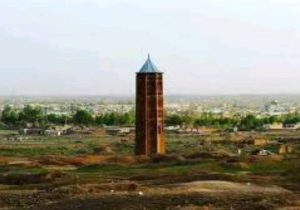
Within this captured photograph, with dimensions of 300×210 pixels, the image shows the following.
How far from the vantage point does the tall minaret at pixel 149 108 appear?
1807 inches

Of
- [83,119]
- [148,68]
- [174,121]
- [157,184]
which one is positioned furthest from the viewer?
[83,119]

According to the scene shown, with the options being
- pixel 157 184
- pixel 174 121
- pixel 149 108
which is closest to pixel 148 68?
pixel 149 108

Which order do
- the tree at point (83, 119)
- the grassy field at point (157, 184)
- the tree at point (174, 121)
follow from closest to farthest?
the grassy field at point (157, 184) → the tree at point (174, 121) → the tree at point (83, 119)

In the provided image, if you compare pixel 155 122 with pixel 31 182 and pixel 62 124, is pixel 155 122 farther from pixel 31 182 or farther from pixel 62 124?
pixel 62 124

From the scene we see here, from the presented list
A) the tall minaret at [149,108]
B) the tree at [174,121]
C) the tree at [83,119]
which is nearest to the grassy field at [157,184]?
the tall minaret at [149,108]

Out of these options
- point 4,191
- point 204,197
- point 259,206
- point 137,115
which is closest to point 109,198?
point 204,197

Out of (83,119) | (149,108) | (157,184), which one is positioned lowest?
(83,119)

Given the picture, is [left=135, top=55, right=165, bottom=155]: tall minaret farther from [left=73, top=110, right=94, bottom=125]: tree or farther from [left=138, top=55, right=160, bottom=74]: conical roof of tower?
[left=73, top=110, right=94, bottom=125]: tree

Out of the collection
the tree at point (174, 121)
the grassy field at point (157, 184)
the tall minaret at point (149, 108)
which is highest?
the tall minaret at point (149, 108)

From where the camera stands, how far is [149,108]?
4628 centimetres

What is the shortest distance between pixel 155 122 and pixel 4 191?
1964cm

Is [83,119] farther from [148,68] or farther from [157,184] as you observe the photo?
[157,184]

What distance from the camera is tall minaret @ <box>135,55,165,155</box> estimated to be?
45906mm

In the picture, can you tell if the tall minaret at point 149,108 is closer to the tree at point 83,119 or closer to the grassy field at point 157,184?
the grassy field at point 157,184
